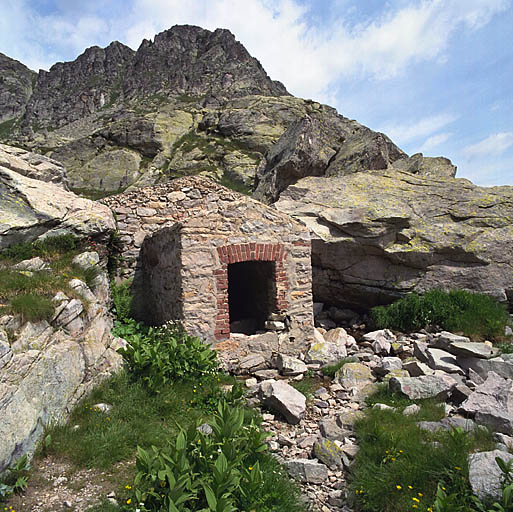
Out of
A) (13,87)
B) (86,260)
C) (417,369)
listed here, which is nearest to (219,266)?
(86,260)

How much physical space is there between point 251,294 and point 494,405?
245 inches

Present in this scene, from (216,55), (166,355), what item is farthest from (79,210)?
(216,55)

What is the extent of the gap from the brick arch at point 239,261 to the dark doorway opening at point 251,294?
7.4 inches

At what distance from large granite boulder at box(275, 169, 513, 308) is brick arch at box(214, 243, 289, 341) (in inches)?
103

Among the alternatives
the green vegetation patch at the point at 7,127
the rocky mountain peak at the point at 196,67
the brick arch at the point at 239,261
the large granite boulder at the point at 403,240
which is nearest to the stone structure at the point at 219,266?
the brick arch at the point at 239,261

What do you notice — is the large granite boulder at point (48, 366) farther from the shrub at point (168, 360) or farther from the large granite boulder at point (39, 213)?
the large granite boulder at point (39, 213)

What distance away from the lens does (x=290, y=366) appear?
21.4 ft

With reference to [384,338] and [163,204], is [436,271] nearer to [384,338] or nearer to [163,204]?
[384,338]

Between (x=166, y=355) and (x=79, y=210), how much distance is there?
4330 mm

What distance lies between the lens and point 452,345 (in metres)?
6.36

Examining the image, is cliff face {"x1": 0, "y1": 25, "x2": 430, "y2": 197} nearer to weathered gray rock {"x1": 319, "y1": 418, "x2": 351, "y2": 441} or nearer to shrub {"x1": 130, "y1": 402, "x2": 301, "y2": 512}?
weathered gray rock {"x1": 319, "y1": 418, "x2": 351, "y2": 441}

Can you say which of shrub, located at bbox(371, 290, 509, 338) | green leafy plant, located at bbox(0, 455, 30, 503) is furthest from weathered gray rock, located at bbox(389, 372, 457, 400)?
green leafy plant, located at bbox(0, 455, 30, 503)

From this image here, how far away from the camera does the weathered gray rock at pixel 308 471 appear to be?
3625 mm

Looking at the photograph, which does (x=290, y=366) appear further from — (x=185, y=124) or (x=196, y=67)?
(x=196, y=67)
